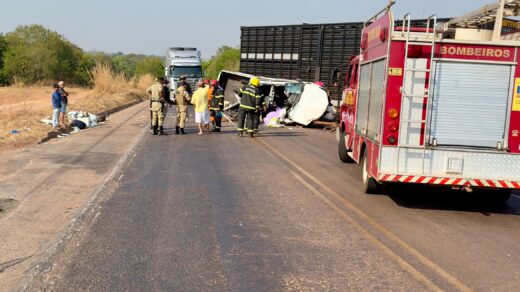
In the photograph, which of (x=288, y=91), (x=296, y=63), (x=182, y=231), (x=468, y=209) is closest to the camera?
(x=182, y=231)

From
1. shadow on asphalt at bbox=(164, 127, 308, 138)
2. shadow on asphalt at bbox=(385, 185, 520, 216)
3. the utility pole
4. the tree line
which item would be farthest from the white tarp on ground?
the tree line

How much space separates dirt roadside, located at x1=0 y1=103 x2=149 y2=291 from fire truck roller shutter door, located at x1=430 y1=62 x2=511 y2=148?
17.0 feet

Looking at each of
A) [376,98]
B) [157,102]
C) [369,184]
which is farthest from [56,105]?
[376,98]

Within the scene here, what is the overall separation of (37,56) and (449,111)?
59278mm

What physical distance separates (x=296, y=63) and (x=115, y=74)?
22763mm

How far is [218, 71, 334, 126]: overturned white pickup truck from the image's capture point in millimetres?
21266

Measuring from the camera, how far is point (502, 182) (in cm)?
750

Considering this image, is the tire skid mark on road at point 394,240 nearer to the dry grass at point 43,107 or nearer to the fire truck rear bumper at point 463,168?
the fire truck rear bumper at point 463,168

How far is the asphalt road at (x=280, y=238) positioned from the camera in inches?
193

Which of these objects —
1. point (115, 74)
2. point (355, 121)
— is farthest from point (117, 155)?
point (115, 74)

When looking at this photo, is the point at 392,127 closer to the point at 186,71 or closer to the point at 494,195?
the point at 494,195

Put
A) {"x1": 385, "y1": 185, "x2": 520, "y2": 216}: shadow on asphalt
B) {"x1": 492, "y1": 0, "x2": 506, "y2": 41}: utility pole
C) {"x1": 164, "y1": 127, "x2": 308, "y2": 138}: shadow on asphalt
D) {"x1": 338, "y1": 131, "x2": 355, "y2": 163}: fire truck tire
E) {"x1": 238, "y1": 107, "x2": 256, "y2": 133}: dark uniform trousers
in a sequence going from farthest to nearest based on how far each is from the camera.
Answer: {"x1": 164, "y1": 127, "x2": 308, "y2": 138}: shadow on asphalt → {"x1": 238, "y1": 107, "x2": 256, "y2": 133}: dark uniform trousers → {"x1": 338, "y1": 131, "x2": 355, "y2": 163}: fire truck tire → {"x1": 385, "y1": 185, "x2": 520, "y2": 216}: shadow on asphalt → {"x1": 492, "y1": 0, "x2": 506, "y2": 41}: utility pole

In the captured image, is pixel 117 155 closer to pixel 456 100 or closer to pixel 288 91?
pixel 456 100

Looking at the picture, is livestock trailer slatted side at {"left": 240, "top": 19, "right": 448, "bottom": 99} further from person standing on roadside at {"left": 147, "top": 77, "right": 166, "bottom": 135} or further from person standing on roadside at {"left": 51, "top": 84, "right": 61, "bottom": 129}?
person standing on roadside at {"left": 51, "top": 84, "right": 61, "bottom": 129}
